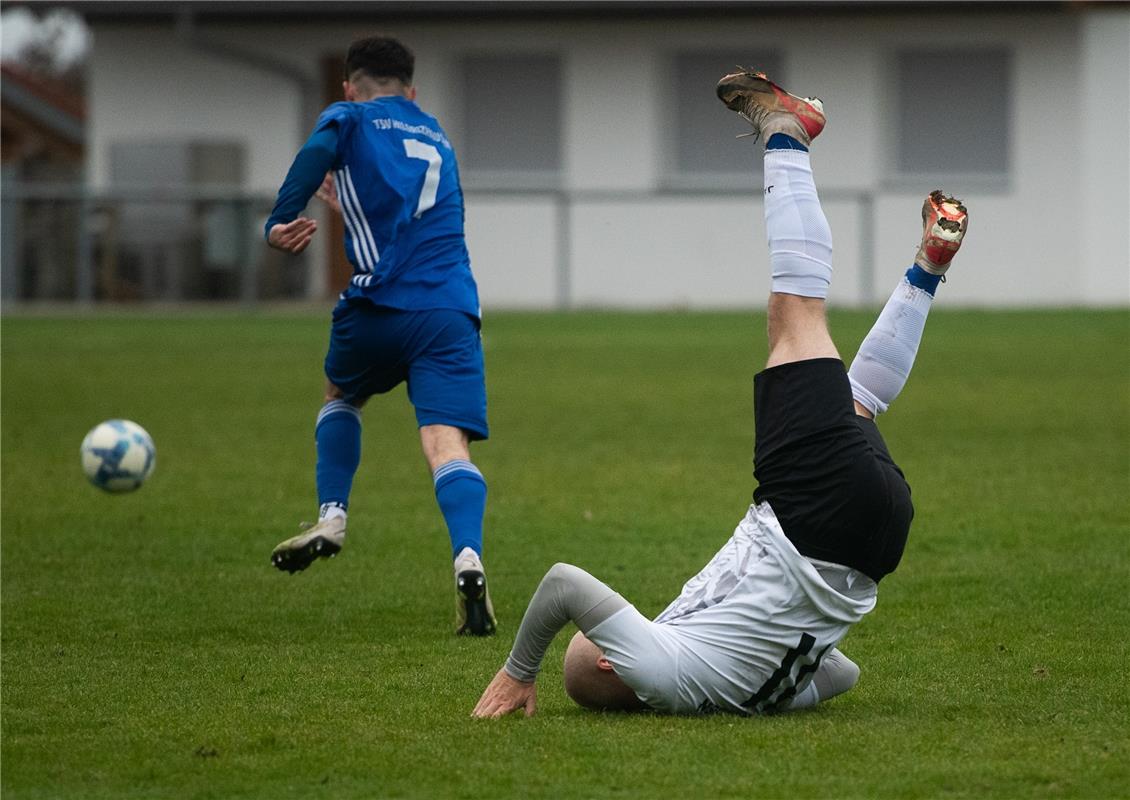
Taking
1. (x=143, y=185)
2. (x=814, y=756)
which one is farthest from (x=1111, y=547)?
(x=143, y=185)

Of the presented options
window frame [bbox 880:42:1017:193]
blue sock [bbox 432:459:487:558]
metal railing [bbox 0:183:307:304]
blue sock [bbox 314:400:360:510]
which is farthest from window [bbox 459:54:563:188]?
blue sock [bbox 432:459:487:558]

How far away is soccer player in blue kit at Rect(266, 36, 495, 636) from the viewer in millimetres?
6773

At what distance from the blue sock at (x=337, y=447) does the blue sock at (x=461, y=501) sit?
569mm

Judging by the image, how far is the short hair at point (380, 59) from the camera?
7.01m

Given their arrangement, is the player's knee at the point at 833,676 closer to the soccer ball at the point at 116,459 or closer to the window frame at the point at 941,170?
the soccer ball at the point at 116,459

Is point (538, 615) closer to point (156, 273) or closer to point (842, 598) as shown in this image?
point (842, 598)

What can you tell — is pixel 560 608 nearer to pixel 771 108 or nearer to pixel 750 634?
pixel 750 634

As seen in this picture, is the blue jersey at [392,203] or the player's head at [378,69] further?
the player's head at [378,69]

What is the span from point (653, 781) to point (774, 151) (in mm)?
2114

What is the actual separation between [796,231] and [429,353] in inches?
77.5

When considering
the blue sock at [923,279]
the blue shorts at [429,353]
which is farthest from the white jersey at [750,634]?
the blue shorts at [429,353]

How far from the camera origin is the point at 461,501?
6.65 meters

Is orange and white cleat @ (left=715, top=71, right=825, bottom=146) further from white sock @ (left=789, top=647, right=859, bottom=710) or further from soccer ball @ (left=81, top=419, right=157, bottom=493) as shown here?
soccer ball @ (left=81, top=419, right=157, bottom=493)

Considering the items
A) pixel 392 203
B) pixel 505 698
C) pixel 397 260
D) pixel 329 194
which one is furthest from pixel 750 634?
pixel 329 194
